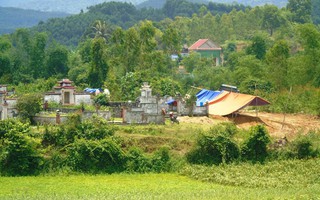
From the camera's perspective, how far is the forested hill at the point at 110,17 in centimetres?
11006

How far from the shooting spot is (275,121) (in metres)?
38.0

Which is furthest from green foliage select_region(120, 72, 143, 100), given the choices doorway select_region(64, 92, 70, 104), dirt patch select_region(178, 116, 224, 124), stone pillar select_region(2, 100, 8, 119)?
stone pillar select_region(2, 100, 8, 119)

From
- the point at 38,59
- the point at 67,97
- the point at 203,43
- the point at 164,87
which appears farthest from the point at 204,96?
the point at 203,43

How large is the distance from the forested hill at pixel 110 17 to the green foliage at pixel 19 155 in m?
70.4

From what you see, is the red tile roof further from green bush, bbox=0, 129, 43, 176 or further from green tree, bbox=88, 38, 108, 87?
green bush, bbox=0, 129, 43, 176

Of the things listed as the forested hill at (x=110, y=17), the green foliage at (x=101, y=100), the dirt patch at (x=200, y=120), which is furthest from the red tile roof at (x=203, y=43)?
the dirt patch at (x=200, y=120)

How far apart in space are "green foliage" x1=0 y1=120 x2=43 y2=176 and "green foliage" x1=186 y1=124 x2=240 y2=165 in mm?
6757

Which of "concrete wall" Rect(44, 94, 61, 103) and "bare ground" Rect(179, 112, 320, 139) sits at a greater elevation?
"concrete wall" Rect(44, 94, 61, 103)

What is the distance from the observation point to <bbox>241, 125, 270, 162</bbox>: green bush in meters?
31.7

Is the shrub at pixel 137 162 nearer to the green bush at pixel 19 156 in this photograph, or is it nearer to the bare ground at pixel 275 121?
the green bush at pixel 19 156

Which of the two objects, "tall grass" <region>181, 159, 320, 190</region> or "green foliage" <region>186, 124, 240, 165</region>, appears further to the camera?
"green foliage" <region>186, 124, 240, 165</region>

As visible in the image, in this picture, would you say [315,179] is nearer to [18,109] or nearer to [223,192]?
[223,192]

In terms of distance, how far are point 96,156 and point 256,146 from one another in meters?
7.20

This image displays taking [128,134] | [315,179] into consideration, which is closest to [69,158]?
[128,134]
